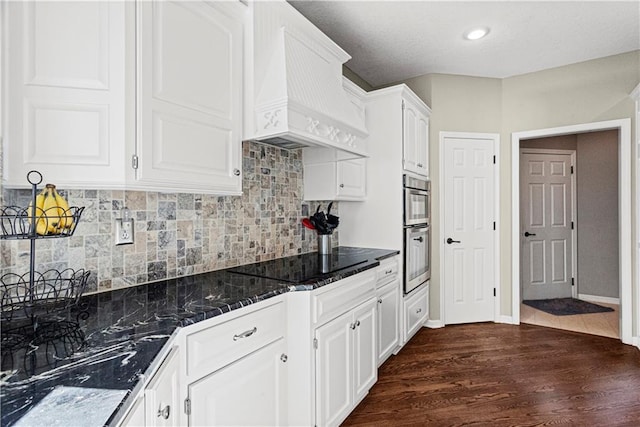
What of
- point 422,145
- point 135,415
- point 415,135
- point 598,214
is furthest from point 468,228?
point 135,415

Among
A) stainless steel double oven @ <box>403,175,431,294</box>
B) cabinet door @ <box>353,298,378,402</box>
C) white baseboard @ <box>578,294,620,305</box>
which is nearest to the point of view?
cabinet door @ <box>353,298,378,402</box>

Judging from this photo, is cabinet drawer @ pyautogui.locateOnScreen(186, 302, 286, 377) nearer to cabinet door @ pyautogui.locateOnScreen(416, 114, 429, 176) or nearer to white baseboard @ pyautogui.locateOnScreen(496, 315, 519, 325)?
cabinet door @ pyautogui.locateOnScreen(416, 114, 429, 176)

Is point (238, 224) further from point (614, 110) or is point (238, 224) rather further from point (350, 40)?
point (614, 110)

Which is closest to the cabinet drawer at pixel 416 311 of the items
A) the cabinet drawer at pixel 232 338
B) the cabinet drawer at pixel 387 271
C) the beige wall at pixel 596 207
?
the cabinet drawer at pixel 387 271

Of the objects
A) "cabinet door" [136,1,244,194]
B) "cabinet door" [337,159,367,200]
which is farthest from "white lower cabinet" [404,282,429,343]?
"cabinet door" [136,1,244,194]

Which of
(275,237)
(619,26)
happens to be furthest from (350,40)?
(619,26)

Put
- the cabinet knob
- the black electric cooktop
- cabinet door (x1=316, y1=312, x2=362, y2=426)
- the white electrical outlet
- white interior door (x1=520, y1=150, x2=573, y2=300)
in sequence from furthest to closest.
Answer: white interior door (x1=520, y1=150, x2=573, y2=300), the black electric cooktop, cabinet door (x1=316, y1=312, x2=362, y2=426), the white electrical outlet, the cabinet knob

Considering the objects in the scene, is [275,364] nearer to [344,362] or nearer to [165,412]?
[344,362]

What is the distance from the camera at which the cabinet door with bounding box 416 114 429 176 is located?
3.27m

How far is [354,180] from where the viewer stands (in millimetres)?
2873

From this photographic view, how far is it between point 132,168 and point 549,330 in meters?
3.98

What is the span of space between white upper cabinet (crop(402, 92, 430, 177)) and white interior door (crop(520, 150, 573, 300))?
191 cm

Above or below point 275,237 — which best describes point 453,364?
below

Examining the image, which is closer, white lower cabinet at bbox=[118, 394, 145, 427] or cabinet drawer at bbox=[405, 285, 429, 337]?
white lower cabinet at bbox=[118, 394, 145, 427]
